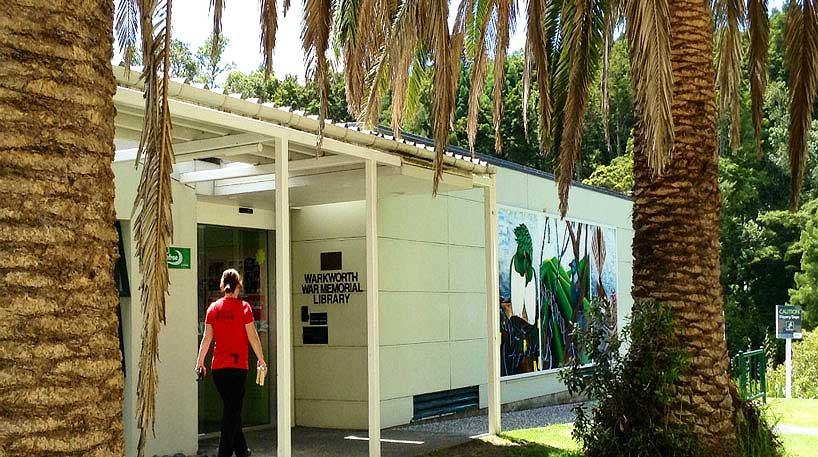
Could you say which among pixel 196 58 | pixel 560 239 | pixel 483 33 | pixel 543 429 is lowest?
pixel 543 429

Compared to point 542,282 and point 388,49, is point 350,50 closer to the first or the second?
point 388,49

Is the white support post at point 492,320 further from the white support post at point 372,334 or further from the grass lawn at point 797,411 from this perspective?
the grass lawn at point 797,411

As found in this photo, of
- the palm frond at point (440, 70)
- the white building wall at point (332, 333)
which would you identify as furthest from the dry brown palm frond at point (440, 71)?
the white building wall at point (332, 333)

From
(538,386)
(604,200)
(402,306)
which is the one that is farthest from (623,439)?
(604,200)

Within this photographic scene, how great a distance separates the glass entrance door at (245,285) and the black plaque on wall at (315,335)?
0.63 meters

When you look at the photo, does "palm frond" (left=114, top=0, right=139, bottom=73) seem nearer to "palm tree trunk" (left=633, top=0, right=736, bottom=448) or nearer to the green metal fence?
"palm tree trunk" (left=633, top=0, right=736, bottom=448)

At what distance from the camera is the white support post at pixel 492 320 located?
11.8 m

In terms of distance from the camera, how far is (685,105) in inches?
341

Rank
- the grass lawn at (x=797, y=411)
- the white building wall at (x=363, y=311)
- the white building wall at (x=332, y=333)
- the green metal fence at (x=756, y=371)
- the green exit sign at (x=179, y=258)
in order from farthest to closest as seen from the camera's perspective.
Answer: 1. the green metal fence at (x=756, y=371)
2. the grass lawn at (x=797, y=411)
3. the white building wall at (x=332, y=333)
4. the green exit sign at (x=179, y=258)
5. the white building wall at (x=363, y=311)

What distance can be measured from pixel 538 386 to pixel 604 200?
498 cm

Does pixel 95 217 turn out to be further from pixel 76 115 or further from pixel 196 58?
pixel 196 58

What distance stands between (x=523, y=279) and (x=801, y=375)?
42.3ft

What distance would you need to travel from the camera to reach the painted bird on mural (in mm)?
16375

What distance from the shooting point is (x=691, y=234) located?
8.52m
